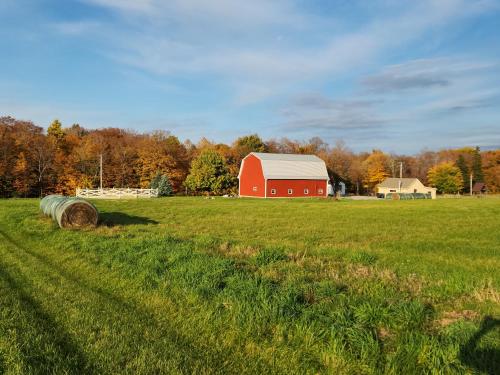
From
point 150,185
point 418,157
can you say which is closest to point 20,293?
point 150,185

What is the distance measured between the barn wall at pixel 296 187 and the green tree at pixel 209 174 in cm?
1111

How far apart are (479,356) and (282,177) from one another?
186 ft

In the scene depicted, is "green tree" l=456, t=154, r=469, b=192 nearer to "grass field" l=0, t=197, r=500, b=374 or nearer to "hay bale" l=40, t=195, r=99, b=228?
"grass field" l=0, t=197, r=500, b=374

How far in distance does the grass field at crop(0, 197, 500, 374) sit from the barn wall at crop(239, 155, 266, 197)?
4932 cm

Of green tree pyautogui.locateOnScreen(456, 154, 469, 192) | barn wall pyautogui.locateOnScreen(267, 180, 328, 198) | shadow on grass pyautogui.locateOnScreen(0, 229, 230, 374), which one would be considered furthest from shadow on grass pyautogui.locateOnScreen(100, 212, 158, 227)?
green tree pyautogui.locateOnScreen(456, 154, 469, 192)

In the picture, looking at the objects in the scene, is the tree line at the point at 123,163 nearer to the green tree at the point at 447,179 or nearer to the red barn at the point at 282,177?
the green tree at the point at 447,179

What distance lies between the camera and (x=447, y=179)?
97875 millimetres

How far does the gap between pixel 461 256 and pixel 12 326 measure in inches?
441

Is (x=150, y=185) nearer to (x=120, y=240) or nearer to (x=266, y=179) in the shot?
(x=266, y=179)

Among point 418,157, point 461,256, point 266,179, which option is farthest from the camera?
point 418,157

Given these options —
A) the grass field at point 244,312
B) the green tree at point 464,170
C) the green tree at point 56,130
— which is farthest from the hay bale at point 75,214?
the green tree at point 464,170

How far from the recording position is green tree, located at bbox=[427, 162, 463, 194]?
97625 millimetres

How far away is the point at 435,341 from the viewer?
482cm

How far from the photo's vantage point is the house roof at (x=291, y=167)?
60.9 meters
